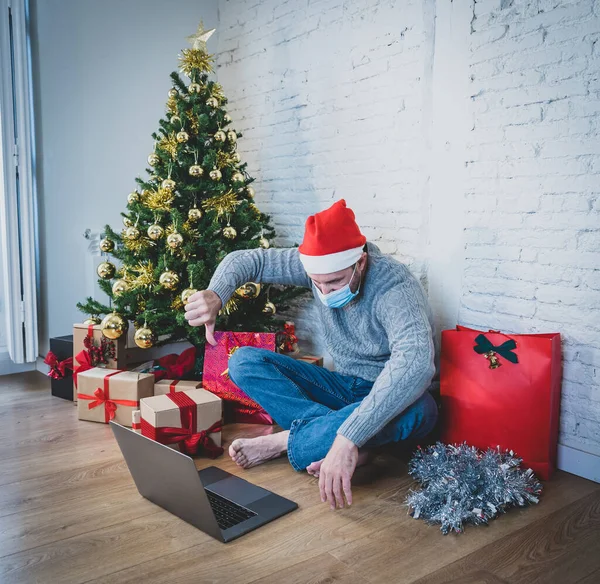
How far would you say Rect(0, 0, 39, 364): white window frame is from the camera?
9.01 feet

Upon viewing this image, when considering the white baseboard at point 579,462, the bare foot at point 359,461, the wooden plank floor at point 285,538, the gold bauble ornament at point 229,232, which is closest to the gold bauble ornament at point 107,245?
the gold bauble ornament at point 229,232

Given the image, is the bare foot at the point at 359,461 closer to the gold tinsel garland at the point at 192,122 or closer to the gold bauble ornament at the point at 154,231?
the gold bauble ornament at the point at 154,231

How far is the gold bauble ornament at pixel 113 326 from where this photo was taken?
2.33 meters

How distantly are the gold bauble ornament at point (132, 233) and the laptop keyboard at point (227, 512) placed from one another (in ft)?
3.84

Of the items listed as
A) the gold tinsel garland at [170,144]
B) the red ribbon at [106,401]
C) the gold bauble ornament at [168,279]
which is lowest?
the red ribbon at [106,401]

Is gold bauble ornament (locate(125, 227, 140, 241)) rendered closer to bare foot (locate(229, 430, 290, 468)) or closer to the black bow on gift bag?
bare foot (locate(229, 430, 290, 468))

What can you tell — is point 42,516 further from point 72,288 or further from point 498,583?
point 72,288

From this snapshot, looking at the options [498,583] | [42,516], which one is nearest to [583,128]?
[498,583]

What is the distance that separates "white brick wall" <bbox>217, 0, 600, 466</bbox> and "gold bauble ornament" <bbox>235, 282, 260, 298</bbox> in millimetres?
528

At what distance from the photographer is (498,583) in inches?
50.9

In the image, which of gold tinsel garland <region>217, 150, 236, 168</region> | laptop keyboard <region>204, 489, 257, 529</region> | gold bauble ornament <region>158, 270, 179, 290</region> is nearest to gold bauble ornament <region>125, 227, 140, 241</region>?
gold bauble ornament <region>158, 270, 179, 290</region>

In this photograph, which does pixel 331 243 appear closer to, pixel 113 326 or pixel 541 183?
pixel 541 183

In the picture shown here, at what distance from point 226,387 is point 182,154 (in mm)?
967

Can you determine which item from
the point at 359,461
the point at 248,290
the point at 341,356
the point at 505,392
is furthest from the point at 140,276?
the point at 505,392
